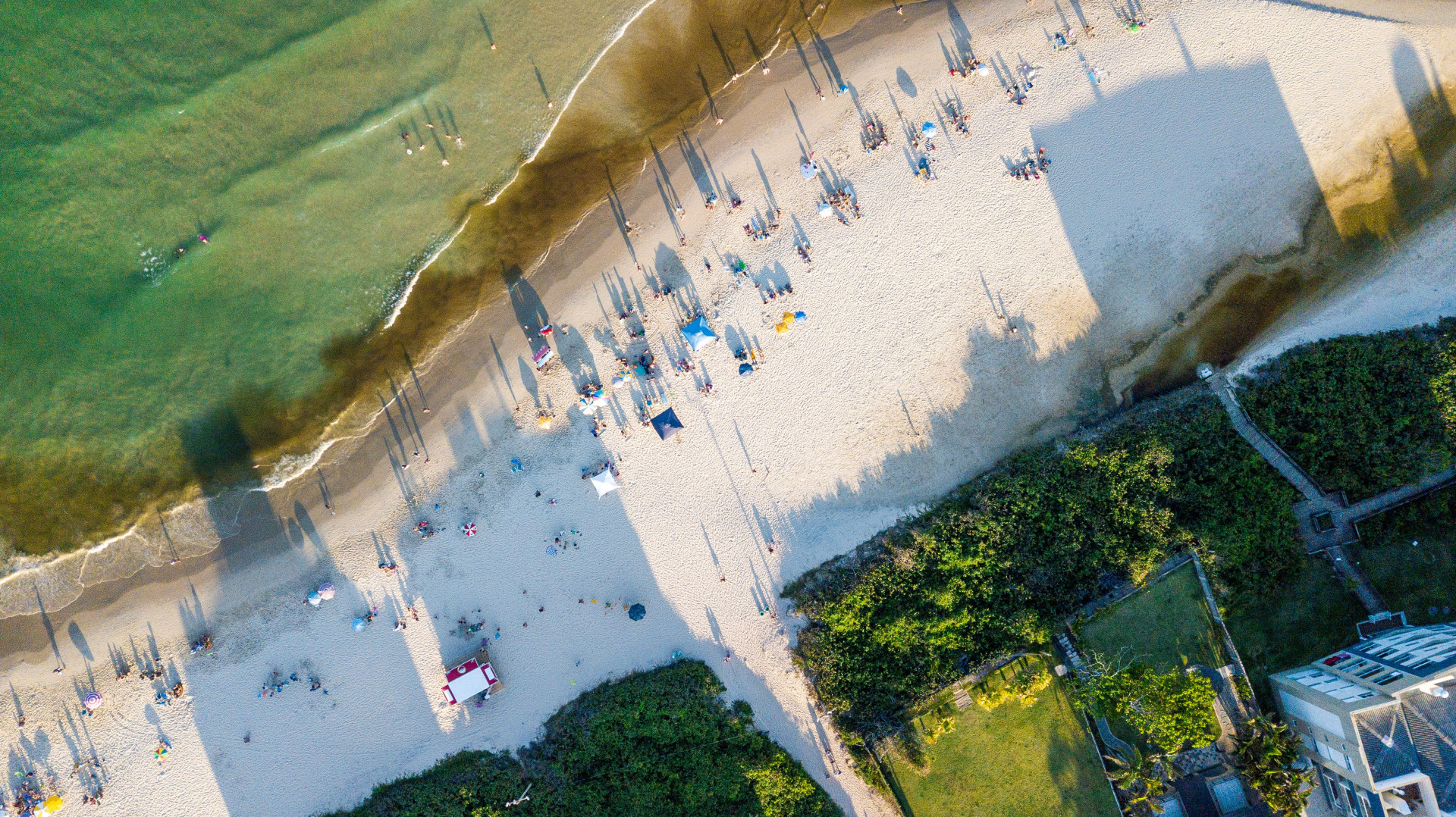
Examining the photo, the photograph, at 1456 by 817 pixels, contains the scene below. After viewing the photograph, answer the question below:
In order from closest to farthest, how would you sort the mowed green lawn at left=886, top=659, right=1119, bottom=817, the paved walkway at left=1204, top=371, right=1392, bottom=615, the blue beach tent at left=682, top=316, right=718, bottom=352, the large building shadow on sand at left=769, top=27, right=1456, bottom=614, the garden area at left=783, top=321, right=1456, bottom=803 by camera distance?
the garden area at left=783, top=321, right=1456, bottom=803, the paved walkway at left=1204, top=371, right=1392, bottom=615, the mowed green lawn at left=886, top=659, right=1119, bottom=817, the blue beach tent at left=682, top=316, right=718, bottom=352, the large building shadow on sand at left=769, top=27, right=1456, bottom=614

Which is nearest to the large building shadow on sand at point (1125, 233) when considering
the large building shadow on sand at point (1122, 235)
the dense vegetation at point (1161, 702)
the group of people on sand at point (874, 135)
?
the large building shadow on sand at point (1122, 235)

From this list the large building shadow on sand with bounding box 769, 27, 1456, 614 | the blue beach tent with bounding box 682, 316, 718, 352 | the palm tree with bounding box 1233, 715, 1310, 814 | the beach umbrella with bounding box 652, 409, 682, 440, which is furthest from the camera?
the large building shadow on sand with bounding box 769, 27, 1456, 614

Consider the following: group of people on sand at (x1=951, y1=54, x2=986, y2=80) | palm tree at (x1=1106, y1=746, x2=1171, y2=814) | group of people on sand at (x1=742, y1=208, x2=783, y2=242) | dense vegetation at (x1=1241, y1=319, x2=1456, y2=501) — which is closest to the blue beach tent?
group of people on sand at (x1=742, y1=208, x2=783, y2=242)

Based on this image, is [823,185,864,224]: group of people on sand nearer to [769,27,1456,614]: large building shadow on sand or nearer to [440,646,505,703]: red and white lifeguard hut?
[769,27,1456,614]: large building shadow on sand

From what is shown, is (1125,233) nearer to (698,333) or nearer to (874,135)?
(874,135)

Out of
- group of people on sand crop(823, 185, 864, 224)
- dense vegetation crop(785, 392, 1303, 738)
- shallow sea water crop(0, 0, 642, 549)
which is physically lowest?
dense vegetation crop(785, 392, 1303, 738)

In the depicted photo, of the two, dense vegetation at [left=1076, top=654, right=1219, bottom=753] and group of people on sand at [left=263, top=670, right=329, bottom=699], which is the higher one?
group of people on sand at [left=263, top=670, right=329, bottom=699]

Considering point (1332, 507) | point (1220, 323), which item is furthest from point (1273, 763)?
point (1220, 323)

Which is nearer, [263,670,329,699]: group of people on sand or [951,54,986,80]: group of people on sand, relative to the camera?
[951,54,986,80]: group of people on sand
